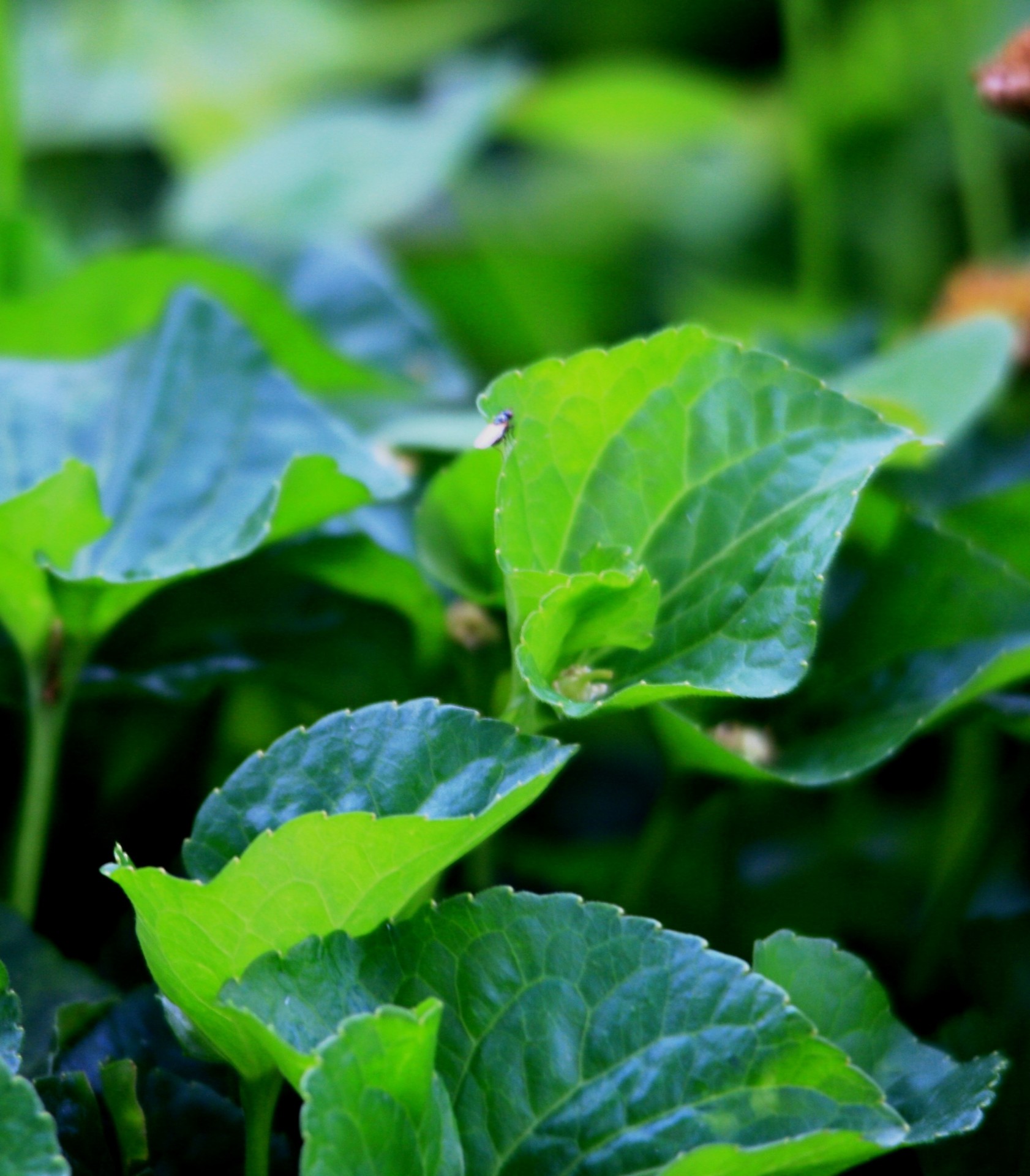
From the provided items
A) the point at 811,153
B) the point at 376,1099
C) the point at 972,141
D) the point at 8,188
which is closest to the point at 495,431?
the point at 376,1099

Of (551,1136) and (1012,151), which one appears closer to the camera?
(551,1136)

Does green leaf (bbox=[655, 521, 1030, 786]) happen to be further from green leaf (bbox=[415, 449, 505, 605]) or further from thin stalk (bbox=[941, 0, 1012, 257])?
thin stalk (bbox=[941, 0, 1012, 257])

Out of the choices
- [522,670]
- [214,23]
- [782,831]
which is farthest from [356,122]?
[522,670]

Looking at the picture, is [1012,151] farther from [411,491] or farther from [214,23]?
[411,491]

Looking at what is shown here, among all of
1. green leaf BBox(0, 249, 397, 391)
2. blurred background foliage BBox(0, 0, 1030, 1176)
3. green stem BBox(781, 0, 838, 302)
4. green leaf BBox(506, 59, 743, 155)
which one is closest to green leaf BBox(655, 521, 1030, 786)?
blurred background foliage BBox(0, 0, 1030, 1176)

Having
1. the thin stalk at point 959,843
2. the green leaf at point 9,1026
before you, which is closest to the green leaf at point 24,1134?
the green leaf at point 9,1026

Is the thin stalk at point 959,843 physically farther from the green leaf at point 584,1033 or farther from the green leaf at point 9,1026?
the green leaf at point 9,1026
